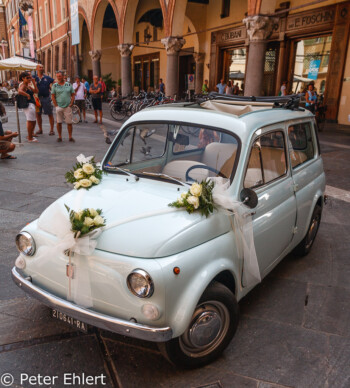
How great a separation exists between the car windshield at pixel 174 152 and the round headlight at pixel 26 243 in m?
0.96

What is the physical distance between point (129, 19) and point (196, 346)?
21775mm

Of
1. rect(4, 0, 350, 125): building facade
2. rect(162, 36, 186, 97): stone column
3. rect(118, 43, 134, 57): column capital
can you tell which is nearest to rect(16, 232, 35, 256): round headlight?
rect(4, 0, 350, 125): building facade

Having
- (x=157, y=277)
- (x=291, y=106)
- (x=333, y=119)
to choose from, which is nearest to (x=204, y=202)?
(x=157, y=277)

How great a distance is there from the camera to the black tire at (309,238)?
3.96 metres

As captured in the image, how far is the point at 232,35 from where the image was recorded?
19.6m

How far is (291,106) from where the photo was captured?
11.7ft

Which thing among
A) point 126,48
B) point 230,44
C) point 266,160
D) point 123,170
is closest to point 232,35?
point 230,44

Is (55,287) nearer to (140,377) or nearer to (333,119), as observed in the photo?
(140,377)

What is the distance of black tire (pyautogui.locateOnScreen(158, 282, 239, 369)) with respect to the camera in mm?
2217

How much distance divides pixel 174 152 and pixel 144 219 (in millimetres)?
1172

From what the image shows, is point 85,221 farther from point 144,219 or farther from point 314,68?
point 314,68

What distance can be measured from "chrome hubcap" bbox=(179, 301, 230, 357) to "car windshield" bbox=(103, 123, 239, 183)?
99cm

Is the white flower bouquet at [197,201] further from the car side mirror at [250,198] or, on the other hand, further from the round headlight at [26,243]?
the round headlight at [26,243]

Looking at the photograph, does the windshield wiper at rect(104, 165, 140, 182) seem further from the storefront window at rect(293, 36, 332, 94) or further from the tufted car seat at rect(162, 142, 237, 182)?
the storefront window at rect(293, 36, 332, 94)
